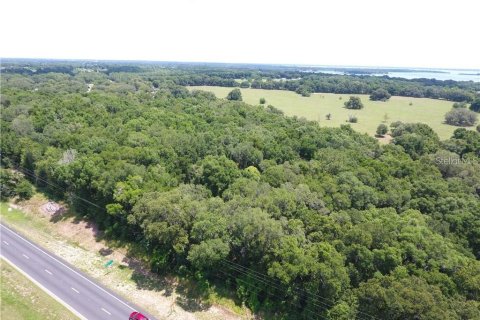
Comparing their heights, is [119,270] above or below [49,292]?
below

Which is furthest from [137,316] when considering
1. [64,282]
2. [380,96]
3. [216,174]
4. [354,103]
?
[380,96]

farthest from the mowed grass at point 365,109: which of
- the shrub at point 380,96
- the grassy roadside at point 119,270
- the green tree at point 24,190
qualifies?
the green tree at point 24,190

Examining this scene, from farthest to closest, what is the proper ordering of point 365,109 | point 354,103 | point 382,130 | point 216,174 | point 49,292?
point 354,103 < point 365,109 < point 382,130 < point 216,174 < point 49,292

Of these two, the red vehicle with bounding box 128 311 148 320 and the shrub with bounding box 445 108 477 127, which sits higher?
the shrub with bounding box 445 108 477 127

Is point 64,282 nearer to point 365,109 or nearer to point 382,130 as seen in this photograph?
point 382,130

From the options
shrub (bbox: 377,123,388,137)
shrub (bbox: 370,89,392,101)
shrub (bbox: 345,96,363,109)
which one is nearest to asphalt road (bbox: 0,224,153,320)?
shrub (bbox: 377,123,388,137)

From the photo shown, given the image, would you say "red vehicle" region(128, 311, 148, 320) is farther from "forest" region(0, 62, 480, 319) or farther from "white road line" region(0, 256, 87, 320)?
"forest" region(0, 62, 480, 319)
